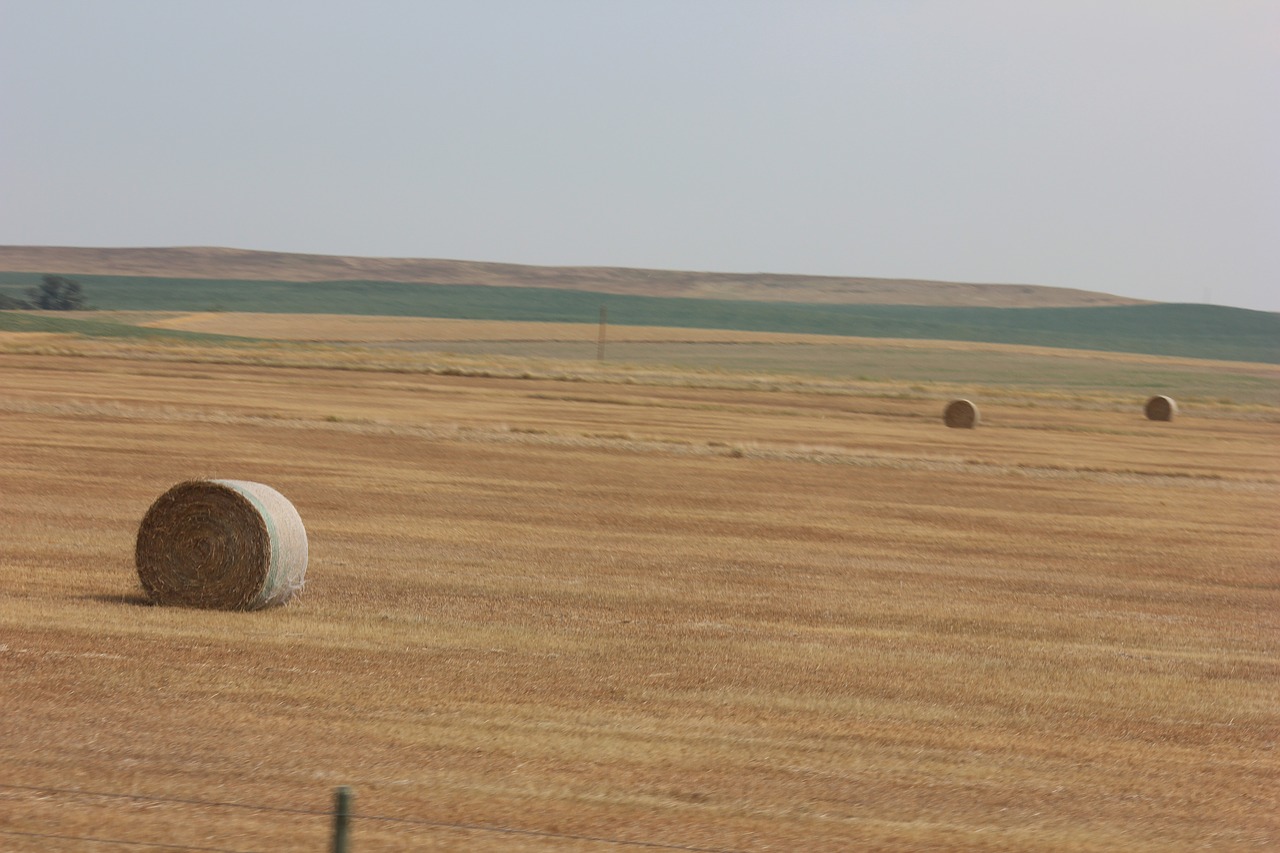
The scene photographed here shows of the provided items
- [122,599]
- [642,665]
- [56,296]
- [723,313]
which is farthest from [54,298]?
[642,665]

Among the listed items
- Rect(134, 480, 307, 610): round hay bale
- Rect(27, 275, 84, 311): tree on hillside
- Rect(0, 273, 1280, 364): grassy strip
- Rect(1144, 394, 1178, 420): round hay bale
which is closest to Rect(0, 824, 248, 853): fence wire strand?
Rect(134, 480, 307, 610): round hay bale

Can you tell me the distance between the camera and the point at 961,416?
4350 centimetres

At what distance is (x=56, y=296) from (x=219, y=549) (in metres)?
106

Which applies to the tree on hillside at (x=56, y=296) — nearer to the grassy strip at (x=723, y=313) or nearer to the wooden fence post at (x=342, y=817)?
the grassy strip at (x=723, y=313)

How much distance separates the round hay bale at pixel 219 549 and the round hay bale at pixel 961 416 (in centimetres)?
3231

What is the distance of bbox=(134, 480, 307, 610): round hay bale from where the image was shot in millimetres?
12633

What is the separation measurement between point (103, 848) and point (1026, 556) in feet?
46.1

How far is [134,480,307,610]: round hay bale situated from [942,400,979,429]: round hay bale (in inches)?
1272

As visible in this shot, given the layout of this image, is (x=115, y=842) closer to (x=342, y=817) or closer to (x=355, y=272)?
(x=342, y=817)

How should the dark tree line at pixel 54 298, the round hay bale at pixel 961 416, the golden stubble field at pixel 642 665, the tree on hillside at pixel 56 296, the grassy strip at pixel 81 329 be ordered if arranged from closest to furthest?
the golden stubble field at pixel 642 665, the round hay bale at pixel 961 416, the grassy strip at pixel 81 329, the dark tree line at pixel 54 298, the tree on hillside at pixel 56 296

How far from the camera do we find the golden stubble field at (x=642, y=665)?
7.55m

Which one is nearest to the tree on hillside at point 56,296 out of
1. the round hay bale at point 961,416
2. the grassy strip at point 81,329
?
the grassy strip at point 81,329

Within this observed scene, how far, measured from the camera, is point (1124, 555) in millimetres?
19469

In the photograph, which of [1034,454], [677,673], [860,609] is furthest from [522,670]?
[1034,454]
